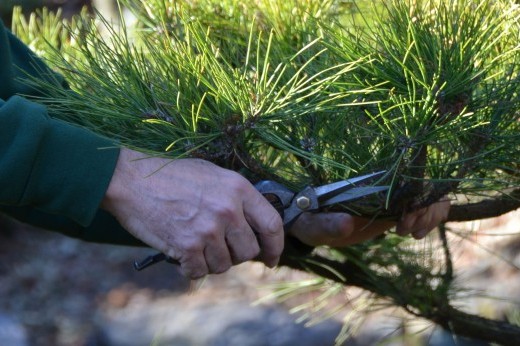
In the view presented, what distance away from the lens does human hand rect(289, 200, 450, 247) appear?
102 centimetres

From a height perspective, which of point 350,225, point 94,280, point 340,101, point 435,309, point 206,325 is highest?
point 340,101

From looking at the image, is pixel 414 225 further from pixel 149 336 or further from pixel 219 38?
pixel 149 336

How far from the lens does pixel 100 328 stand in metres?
2.81

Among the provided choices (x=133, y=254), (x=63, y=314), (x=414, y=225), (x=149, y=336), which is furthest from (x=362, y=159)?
(x=133, y=254)

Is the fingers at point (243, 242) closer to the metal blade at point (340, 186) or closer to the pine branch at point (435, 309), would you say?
the metal blade at point (340, 186)

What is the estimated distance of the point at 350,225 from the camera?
1.04m

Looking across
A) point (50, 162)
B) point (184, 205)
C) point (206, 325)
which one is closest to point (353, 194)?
point (184, 205)

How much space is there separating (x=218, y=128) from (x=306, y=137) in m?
0.10

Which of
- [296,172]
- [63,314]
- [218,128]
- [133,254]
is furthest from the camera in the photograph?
[133,254]

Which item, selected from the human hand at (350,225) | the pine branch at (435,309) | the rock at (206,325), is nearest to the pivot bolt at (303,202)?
the human hand at (350,225)

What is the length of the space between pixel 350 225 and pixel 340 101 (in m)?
0.22

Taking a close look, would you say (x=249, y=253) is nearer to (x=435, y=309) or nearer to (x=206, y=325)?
(x=435, y=309)

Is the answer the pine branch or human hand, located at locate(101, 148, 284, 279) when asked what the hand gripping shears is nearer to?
human hand, located at locate(101, 148, 284, 279)

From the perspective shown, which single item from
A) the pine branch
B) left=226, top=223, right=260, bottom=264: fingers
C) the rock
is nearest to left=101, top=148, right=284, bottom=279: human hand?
left=226, top=223, right=260, bottom=264: fingers
